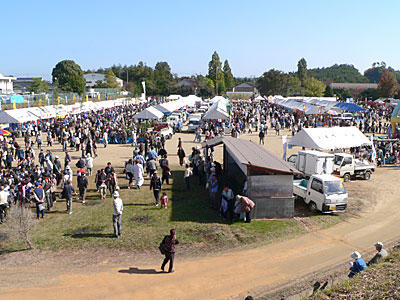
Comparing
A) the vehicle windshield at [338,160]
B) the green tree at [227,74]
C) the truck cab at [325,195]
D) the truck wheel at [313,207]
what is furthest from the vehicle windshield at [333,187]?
the green tree at [227,74]

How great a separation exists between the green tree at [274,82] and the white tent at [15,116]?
94268 mm

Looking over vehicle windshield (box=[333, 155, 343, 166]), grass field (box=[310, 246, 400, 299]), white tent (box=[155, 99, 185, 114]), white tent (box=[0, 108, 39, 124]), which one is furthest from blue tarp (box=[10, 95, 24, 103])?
grass field (box=[310, 246, 400, 299])

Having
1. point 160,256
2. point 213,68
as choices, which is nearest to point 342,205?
point 160,256

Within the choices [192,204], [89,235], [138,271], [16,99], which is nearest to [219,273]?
[138,271]

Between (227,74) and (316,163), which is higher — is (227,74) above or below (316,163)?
above

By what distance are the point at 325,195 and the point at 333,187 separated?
61cm

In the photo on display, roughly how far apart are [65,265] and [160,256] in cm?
254

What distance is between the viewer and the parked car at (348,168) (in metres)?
18.8

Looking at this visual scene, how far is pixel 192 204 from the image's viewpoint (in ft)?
47.9

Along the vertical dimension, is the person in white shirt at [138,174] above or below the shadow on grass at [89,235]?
above

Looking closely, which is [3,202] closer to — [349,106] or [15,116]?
[15,116]

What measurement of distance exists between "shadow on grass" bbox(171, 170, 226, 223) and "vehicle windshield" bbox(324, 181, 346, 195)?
171 inches

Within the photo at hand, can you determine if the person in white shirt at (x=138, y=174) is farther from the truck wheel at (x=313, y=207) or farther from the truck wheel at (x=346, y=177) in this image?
the truck wheel at (x=346, y=177)

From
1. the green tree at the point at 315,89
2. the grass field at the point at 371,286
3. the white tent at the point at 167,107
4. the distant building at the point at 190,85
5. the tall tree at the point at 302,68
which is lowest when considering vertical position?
the grass field at the point at 371,286
